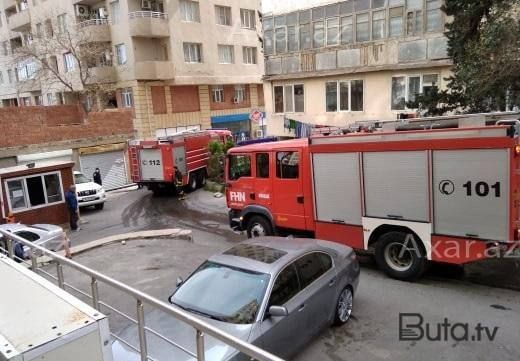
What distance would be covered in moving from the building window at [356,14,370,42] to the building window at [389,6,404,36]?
0.98m

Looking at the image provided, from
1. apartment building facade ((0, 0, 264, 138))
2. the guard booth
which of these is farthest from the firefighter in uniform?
apartment building facade ((0, 0, 264, 138))

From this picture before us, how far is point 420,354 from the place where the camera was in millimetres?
5773

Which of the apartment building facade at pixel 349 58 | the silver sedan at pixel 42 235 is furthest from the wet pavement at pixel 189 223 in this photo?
the apartment building facade at pixel 349 58

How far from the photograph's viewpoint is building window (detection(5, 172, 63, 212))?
15.1m

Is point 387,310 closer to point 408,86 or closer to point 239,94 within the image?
point 408,86

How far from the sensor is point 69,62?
3381 cm

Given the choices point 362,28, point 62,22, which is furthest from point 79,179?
point 62,22

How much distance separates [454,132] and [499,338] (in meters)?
3.23

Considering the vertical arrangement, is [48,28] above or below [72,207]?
above

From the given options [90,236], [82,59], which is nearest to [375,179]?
[90,236]

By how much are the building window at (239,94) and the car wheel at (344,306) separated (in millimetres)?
32644

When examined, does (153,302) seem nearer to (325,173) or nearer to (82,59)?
(325,173)

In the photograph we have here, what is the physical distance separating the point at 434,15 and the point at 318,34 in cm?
498

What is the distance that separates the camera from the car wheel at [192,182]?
21.0 meters
